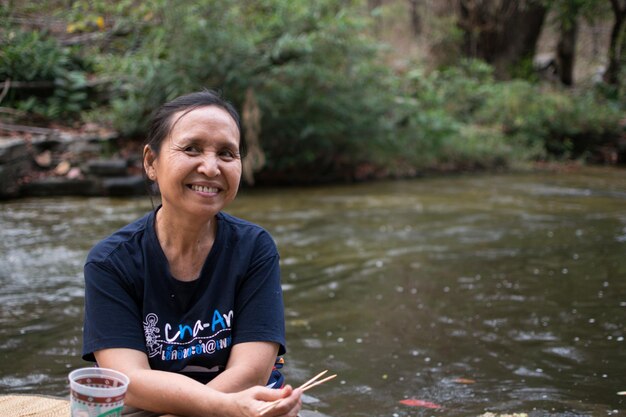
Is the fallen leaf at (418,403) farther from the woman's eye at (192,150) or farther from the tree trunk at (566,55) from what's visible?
the tree trunk at (566,55)

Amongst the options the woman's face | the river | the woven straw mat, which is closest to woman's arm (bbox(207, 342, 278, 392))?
the woman's face

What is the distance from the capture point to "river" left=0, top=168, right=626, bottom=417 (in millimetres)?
3523

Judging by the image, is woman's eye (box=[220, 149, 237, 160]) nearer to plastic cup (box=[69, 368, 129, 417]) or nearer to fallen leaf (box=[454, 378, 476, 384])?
plastic cup (box=[69, 368, 129, 417])

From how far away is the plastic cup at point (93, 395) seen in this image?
5.83 feet

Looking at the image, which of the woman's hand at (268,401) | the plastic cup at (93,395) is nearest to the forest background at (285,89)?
the woman's hand at (268,401)

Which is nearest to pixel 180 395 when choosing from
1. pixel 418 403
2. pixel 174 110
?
pixel 174 110

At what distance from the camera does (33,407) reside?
2.37 metres

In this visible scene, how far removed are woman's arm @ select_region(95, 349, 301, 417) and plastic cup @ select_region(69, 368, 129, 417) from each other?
0.66ft

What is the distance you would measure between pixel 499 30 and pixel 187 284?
18.4 metres

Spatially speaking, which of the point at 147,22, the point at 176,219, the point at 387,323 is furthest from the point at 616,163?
the point at 176,219

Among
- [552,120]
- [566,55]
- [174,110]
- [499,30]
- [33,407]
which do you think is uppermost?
[499,30]

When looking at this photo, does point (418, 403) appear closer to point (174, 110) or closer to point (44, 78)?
point (174, 110)

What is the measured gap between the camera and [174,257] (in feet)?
7.50

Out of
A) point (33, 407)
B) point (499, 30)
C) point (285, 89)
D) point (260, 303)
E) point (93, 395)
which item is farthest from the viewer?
point (499, 30)
